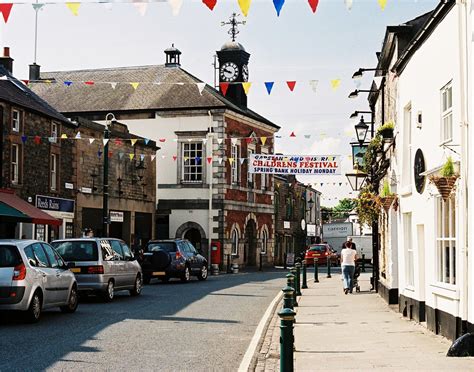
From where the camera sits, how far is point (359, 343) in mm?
12266

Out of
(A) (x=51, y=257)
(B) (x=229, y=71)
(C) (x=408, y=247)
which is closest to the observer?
(A) (x=51, y=257)

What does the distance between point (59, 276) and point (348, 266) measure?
1072 centimetres

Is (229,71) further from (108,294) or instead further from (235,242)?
(108,294)

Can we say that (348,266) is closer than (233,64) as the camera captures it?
Yes

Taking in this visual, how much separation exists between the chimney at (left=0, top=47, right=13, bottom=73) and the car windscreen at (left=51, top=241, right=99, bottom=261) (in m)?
19.5

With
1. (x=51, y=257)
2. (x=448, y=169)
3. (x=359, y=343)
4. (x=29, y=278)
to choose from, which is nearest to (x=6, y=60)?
(x=51, y=257)

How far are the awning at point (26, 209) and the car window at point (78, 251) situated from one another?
780 cm

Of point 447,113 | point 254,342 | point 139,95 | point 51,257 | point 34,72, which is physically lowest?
point 254,342

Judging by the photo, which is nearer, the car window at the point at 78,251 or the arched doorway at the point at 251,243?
the car window at the point at 78,251

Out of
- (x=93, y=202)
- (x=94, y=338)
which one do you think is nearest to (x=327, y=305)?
(x=94, y=338)

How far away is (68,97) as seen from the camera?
5094cm

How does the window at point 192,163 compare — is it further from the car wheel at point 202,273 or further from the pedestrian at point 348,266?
the pedestrian at point 348,266

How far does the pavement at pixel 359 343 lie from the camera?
9961 millimetres

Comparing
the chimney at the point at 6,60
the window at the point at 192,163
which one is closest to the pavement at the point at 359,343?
the chimney at the point at 6,60
